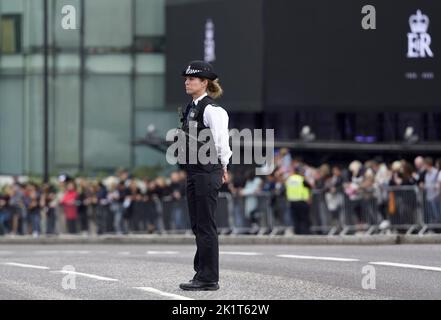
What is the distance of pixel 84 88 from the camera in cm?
4247

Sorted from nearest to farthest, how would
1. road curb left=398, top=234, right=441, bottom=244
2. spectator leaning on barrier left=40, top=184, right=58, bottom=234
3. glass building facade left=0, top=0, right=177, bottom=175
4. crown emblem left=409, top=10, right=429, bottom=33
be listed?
road curb left=398, top=234, right=441, bottom=244 → spectator leaning on barrier left=40, top=184, right=58, bottom=234 → crown emblem left=409, top=10, right=429, bottom=33 → glass building facade left=0, top=0, right=177, bottom=175

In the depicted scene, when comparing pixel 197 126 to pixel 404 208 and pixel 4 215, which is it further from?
pixel 4 215

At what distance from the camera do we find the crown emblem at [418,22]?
35781 mm

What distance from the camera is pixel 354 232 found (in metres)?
25.2

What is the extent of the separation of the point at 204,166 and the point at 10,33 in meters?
31.7

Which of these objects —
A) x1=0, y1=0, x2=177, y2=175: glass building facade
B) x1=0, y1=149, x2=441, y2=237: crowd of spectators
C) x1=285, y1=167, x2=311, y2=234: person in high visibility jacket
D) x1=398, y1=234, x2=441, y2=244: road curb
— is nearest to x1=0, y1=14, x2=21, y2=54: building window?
x1=0, y1=0, x2=177, y2=175: glass building facade

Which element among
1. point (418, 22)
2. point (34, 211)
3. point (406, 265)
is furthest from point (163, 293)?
point (418, 22)

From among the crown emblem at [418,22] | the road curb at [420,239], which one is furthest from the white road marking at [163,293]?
the crown emblem at [418,22]

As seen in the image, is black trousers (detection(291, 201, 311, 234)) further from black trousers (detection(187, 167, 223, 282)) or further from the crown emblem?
black trousers (detection(187, 167, 223, 282))

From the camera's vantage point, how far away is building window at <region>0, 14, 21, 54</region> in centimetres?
4231

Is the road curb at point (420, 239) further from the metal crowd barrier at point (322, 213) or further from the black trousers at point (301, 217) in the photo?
the black trousers at point (301, 217)
